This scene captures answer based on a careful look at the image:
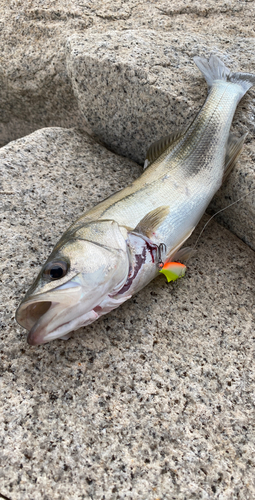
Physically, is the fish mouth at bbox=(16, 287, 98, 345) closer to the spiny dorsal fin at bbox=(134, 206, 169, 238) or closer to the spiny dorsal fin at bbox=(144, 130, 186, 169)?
the spiny dorsal fin at bbox=(134, 206, 169, 238)

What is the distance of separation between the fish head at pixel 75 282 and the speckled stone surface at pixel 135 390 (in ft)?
0.72

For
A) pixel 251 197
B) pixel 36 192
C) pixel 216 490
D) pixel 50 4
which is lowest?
pixel 216 490

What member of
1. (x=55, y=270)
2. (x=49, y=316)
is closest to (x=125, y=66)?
(x=55, y=270)

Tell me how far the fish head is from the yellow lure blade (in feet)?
0.90

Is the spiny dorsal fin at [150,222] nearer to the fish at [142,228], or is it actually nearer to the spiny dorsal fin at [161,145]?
the fish at [142,228]

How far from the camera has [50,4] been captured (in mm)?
3328

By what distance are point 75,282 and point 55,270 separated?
0.33ft

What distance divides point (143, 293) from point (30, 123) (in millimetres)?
2476

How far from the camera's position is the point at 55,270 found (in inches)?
62.1

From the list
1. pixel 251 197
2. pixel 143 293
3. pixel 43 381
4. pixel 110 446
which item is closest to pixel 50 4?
pixel 251 197

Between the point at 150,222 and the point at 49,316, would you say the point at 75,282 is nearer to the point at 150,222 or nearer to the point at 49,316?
the point at 49,316

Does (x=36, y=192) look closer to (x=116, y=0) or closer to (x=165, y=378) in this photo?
(x=165, y=378)

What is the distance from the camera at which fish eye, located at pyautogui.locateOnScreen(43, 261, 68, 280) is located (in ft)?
5.16

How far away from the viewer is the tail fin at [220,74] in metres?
2.54
